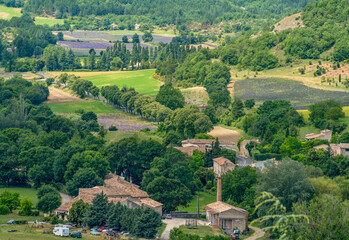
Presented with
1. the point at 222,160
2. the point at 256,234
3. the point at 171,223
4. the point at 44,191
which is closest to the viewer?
the point at 256,234

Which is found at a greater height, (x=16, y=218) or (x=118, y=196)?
(x=118, y=196)

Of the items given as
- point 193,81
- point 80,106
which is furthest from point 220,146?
point 193,81

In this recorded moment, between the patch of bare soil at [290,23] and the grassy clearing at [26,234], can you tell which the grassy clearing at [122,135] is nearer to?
the grassy clearing at [26,234]

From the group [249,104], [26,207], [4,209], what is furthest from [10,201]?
[249,104]

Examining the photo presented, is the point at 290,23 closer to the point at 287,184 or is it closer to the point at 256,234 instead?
the point at 287,184

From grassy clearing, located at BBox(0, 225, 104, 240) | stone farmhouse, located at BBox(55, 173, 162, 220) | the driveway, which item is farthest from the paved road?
grassy clearing, located at BBox(0, 225, 104, 240)
